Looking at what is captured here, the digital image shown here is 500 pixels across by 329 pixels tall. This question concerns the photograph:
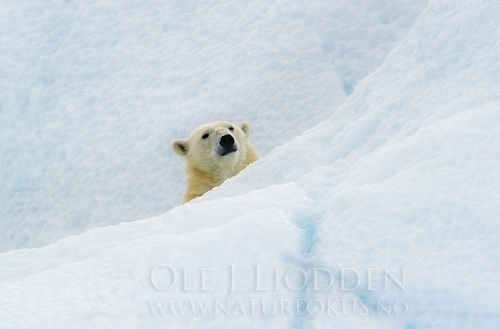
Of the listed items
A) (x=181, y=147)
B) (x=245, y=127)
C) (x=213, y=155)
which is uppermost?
(x=245, y=127)

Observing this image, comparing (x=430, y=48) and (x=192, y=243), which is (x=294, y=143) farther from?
(x=192, y=243)

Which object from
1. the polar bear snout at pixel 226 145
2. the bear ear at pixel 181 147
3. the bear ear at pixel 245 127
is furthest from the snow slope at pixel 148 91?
the polar bear snout at pixel 226 145

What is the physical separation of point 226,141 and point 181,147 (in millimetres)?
565

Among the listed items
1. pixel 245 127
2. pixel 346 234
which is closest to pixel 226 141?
pixel 245 127

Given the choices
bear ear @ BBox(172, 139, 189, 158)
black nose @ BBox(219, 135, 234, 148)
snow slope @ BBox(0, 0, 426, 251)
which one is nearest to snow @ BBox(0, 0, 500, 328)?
black nose @ BBox(219, 135, 234, 148)

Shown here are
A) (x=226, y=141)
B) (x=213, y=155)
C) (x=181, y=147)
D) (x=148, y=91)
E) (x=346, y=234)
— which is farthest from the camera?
(x=148, y=91)

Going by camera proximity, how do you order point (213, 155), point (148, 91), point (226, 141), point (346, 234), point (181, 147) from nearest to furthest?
point (346, 234) < point (226, 141) < point (213, 155) < point (181, 147) < point (148, 91)

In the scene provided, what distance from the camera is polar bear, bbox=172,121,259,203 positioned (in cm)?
530

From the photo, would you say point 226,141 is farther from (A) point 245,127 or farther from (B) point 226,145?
(A) point 245,127

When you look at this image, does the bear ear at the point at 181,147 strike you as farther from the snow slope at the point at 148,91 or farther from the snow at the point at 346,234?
the snow at the point at 346,234

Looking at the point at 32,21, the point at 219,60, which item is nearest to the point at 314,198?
the point at 219,60

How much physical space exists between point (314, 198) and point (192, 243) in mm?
517

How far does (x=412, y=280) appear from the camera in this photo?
176 cm

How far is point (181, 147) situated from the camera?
5.64 m
